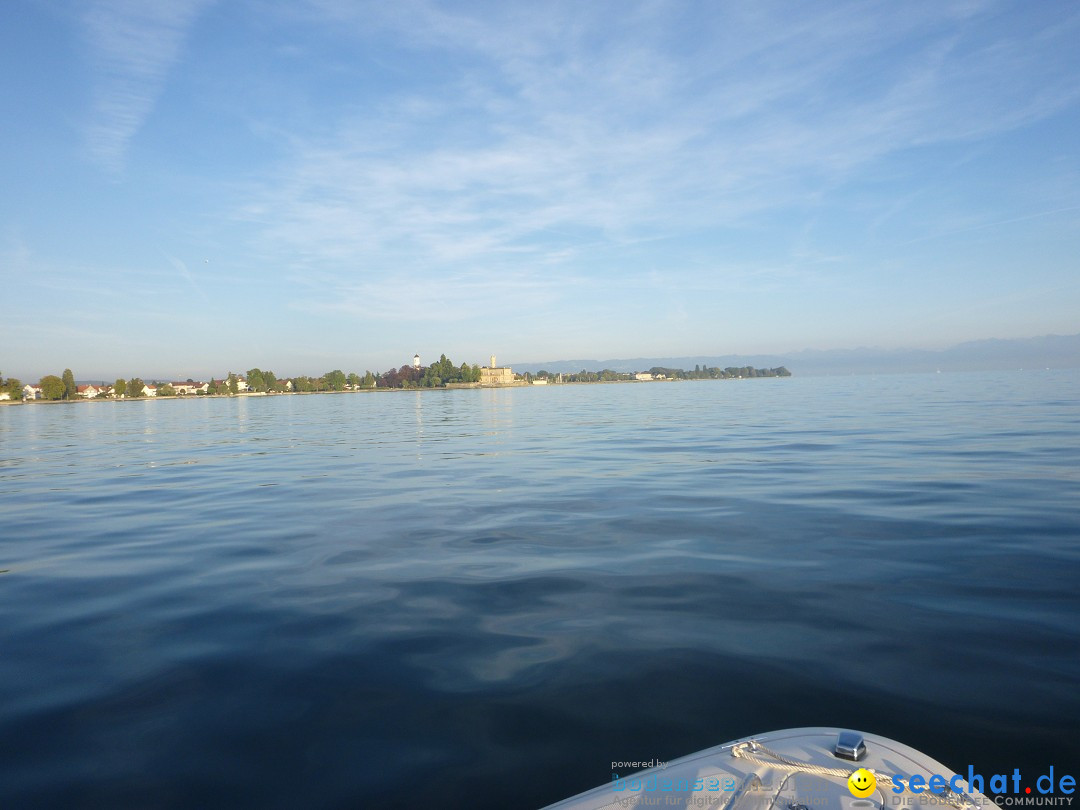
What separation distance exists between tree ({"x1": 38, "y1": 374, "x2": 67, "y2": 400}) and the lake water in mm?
149001

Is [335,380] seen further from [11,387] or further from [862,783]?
[862,783]

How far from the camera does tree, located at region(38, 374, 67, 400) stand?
433 feet

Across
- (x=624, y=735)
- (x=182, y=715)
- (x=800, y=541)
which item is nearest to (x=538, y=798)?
(x=624, y=735)

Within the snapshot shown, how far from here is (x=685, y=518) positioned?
1042cm

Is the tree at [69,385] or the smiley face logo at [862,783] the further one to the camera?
the tree at [69,385]

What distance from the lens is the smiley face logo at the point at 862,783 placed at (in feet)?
9.04

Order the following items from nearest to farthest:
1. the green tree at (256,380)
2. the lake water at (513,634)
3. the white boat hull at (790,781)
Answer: the white boat hull at (790,781) < the lake water at (513,634) < the green tree at (256,380)

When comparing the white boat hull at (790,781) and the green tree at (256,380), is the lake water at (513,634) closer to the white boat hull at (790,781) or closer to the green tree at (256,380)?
the white boat hull at (790,781)

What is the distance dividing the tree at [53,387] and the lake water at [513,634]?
14900 cm

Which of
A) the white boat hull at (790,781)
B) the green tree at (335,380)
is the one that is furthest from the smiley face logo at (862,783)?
the green tree at (335,380)

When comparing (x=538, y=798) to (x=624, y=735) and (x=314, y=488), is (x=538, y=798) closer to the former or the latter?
(x=624, y=735)

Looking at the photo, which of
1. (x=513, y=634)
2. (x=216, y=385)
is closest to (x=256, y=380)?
(x=216, y=385)

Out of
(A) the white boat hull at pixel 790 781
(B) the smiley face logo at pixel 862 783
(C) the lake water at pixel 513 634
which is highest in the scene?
(B) the smiley face logo at pixel 862 783

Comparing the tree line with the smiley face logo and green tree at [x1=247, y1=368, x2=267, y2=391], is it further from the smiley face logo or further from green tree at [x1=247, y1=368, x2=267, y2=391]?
the smiley face logo
